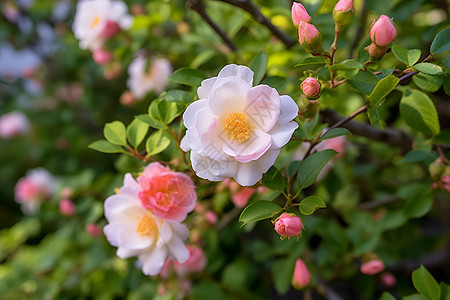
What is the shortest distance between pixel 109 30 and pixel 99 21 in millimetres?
41

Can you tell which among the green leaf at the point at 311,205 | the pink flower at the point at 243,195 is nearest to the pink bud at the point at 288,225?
the green leaf at the point at 311,205

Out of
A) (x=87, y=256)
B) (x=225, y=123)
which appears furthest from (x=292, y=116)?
(x=87, y=256)

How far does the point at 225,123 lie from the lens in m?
0.57

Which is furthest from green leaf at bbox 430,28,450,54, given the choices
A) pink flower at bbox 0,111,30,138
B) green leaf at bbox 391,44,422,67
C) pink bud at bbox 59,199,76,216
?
pink flower at bbox 0,111,30,138

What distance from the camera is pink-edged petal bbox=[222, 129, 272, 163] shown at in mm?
518

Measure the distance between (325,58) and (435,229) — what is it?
1514 mm

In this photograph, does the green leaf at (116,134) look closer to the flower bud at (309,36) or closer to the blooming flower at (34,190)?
the flower bud at (309,36)

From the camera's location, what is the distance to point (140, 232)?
694 mm

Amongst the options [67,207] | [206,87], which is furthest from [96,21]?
[206,87]

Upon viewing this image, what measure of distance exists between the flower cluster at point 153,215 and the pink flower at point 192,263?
0.20 meters

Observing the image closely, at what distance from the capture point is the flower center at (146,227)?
2.27ft

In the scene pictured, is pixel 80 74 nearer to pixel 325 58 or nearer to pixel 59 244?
pixel 59 244

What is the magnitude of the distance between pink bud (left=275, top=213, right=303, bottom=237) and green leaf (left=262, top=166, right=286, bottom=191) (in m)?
0.08

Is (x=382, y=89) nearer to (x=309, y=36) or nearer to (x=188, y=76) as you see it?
(x=309, y=36)
